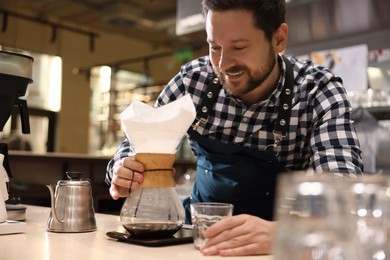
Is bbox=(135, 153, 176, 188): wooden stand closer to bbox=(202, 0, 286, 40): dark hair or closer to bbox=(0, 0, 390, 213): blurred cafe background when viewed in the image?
bbox=(202, 0, 286, 40): dark hair

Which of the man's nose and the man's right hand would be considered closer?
the man's right hand

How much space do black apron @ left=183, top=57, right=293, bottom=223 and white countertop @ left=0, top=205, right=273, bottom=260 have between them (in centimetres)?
51

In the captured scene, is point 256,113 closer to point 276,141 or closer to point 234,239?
point 276,141

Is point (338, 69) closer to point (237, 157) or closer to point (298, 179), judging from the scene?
point (237, 157)

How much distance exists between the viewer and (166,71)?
10.0 metres

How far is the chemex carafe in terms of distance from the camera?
1.15 meters

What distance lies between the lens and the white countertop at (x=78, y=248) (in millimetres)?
989

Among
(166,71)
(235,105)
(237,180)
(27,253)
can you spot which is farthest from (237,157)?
(166,71)

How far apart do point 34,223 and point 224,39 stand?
838 mm

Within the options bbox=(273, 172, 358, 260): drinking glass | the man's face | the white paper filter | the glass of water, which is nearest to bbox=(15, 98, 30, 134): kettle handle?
the white paper filter

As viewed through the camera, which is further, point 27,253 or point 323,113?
point 323,113

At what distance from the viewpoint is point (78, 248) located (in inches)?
42.2

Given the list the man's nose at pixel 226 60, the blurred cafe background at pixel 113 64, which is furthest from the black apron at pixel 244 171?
the blurred cafe background at pixel 113 64

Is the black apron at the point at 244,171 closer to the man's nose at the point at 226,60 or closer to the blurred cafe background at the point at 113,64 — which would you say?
the man's nose at the point at 226,60
